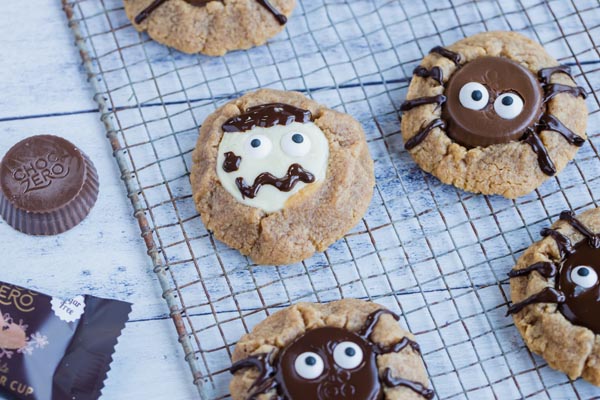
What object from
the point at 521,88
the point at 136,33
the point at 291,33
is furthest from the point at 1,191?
the point at 521,88

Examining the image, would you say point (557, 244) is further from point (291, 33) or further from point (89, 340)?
point (89, 340)

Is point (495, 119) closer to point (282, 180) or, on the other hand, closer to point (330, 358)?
point (282, 180)

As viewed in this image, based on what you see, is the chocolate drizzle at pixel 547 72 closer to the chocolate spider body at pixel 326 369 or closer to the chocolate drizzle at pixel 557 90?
the chocolate drizzle at pixel 557 90

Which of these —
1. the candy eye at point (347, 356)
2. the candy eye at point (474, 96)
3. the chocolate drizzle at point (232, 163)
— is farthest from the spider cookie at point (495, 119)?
the candy eye at point (347, 356)

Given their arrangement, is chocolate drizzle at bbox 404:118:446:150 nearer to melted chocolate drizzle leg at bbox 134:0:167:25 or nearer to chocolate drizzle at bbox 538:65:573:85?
chocolate drizzle at bbox 538:65:573:85

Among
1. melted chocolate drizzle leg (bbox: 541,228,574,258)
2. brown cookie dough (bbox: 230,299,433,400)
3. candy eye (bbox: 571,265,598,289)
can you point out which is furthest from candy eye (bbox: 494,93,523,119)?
brown cookie dough (bbox: 230,299,433,400)

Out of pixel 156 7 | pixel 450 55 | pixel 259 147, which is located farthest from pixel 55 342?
pixel 450 55
